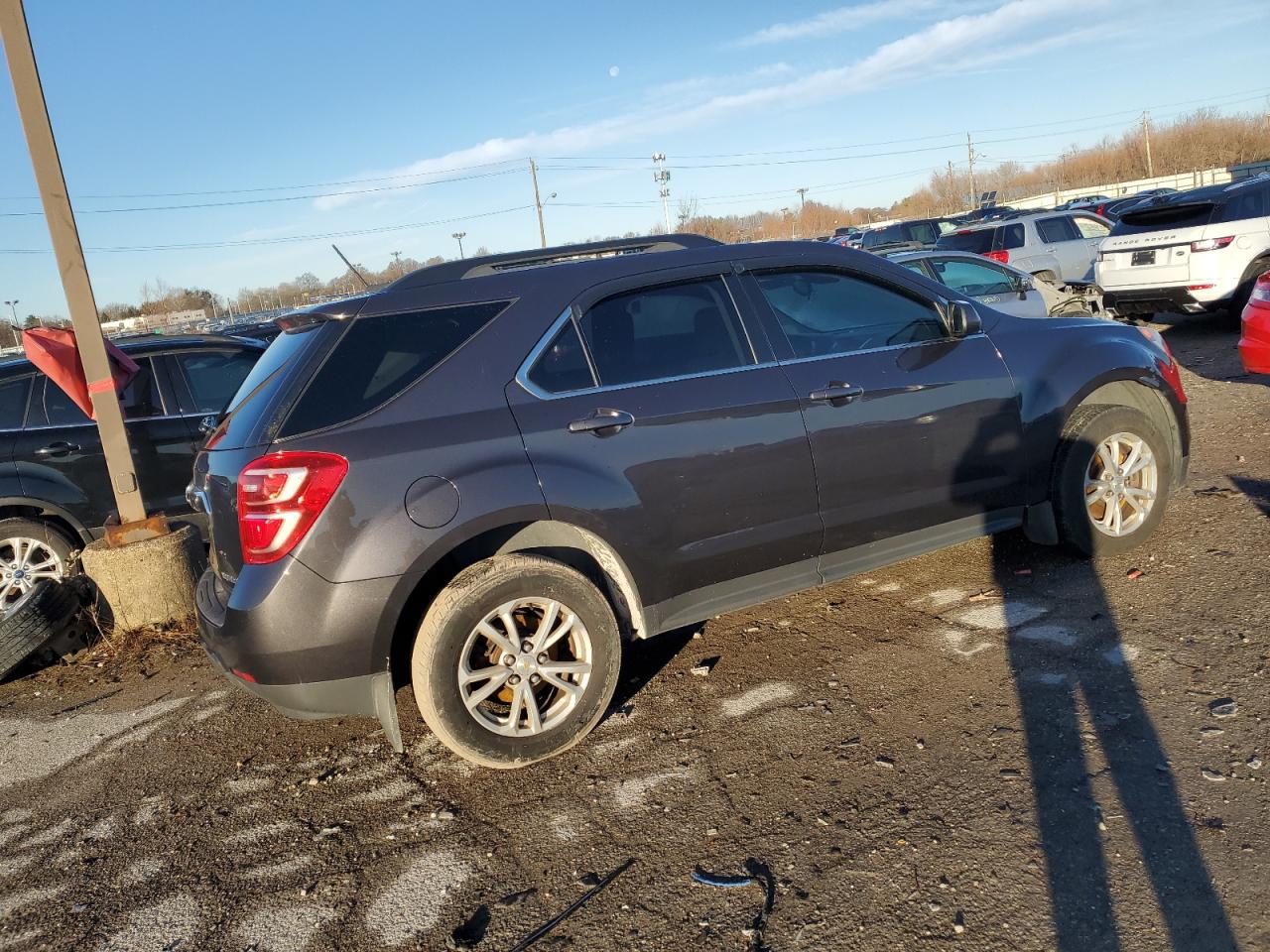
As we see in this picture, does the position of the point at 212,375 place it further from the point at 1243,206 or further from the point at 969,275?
the point at 1243,206

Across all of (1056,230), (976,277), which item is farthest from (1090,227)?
(976,277)

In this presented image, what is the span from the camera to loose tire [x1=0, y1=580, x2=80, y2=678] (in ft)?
16.8

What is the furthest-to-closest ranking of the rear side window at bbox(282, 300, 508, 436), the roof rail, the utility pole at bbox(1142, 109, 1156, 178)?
the utility pole at bbox(1142, 109, 1156, 178), the roof rail, the rear side window at bbox(282, 300, 508, 436)

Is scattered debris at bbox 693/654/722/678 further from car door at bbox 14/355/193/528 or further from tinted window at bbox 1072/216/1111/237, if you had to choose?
tinted window at bbox 1072/216/1111/237

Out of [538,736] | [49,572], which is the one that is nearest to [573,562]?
[538,736]

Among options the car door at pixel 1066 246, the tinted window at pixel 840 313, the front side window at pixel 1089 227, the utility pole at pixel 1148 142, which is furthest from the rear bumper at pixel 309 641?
the utility pole at pixel 1148 142

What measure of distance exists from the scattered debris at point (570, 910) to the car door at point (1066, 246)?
1462 cm

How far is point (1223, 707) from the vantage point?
10.9 feet

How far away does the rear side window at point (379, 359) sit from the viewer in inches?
→ 132

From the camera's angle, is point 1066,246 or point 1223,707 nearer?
point 1223,707

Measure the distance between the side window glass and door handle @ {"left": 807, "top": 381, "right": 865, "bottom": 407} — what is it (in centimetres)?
1402

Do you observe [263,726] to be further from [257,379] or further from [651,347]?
[651,347]

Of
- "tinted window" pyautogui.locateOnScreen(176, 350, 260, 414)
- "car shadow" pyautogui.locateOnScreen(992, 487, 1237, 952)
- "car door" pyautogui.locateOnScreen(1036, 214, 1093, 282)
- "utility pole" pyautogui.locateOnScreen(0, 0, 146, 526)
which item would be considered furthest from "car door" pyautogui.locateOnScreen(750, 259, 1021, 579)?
"car door" pyautogui.locateOnScreen(1036, 214, 1093, 282)

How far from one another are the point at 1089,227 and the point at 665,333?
49.3 ft
